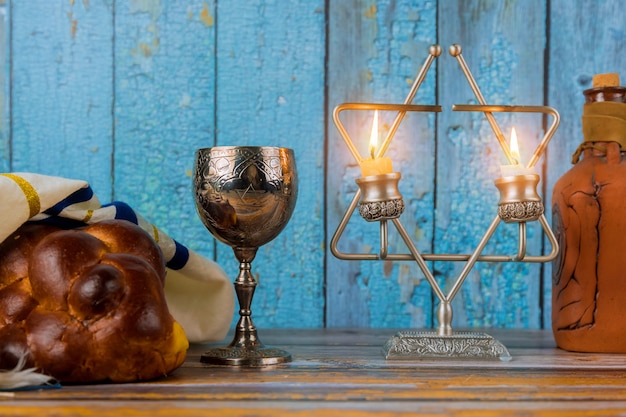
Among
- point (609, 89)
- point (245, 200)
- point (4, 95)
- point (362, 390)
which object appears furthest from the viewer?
point (4, 95)

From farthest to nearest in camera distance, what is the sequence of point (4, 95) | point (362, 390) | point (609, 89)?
1. point (4, 95)
2. point (609, 89)
3. point (362, 390)

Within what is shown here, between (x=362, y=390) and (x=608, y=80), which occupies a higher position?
(x=608, y=80)

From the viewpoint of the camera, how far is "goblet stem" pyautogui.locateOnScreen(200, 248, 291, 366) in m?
0.89

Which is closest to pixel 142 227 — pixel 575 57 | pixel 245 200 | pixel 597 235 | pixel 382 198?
pixel 245 200

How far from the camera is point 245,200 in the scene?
2.91 feet

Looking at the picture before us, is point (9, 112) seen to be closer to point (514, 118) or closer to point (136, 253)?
point (136, 253)

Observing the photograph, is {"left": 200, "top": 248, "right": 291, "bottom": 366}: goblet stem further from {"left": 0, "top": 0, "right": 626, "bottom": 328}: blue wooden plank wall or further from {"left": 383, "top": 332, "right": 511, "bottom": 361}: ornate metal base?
{"left": 0, "top": 0, "right": 626, "bottom": 328}: blue wooden plank wall

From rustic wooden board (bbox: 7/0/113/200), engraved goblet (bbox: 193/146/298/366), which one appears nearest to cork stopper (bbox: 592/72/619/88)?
engraved goblet (bbox: 193/146/298/366)

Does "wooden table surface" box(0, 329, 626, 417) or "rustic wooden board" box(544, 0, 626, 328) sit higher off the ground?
"rustic wooden board" box(544, 0, 626, 328)

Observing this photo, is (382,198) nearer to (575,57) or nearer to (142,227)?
(142,227)

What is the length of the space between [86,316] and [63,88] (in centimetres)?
63

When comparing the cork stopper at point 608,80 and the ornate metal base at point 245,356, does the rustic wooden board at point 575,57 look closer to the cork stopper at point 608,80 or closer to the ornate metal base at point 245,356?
the cork stopper at point 608,80

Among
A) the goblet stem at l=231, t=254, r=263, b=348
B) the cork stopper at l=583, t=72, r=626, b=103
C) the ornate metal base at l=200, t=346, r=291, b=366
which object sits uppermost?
the cork stopper at l=583, t=72, r=626, b=103

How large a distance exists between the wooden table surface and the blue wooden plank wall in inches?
12.4
